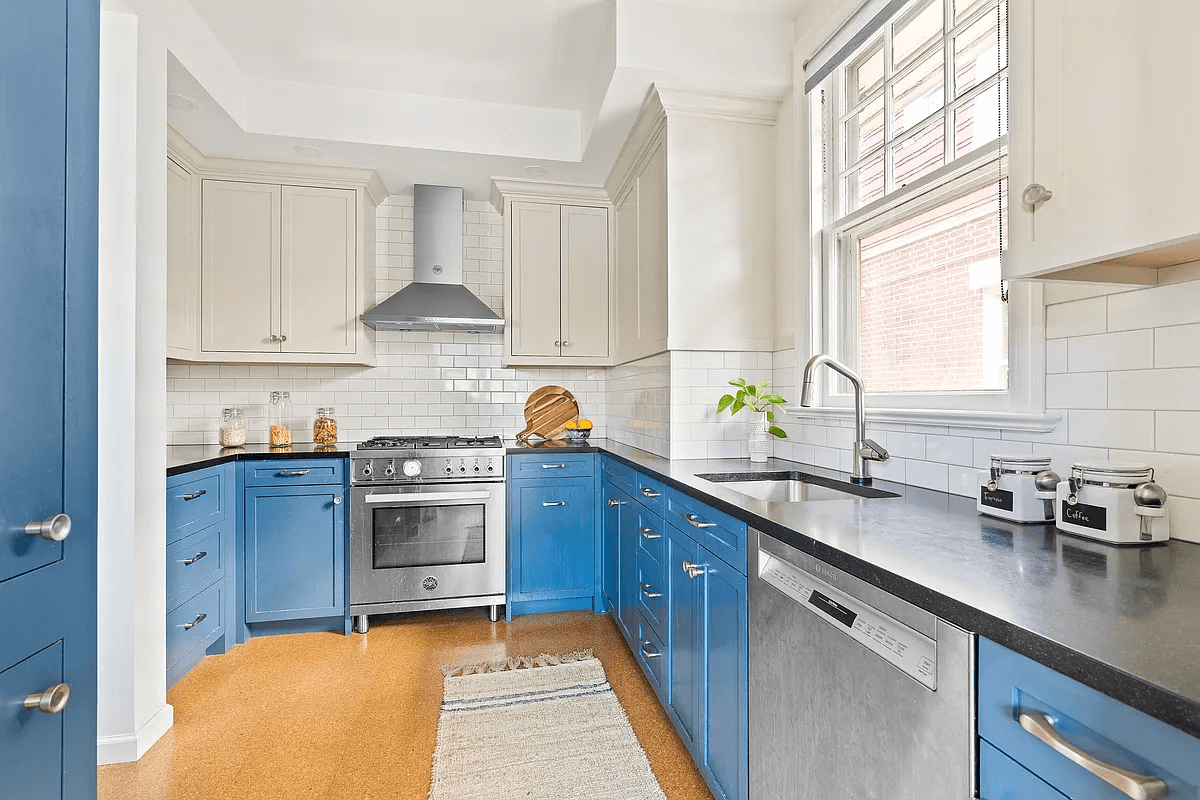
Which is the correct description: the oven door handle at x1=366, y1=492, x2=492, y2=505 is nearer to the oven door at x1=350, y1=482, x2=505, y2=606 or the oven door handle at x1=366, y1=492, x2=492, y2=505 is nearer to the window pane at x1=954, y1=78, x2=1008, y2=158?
the oven door at x1=350, y1=482, x2=505, y2=606

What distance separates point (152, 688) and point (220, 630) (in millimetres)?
757

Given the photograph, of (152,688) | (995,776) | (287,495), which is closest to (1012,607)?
(995,776)

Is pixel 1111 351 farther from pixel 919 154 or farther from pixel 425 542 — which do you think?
pixel 425 542

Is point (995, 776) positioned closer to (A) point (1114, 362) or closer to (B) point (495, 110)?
(A) point (1114, 362)

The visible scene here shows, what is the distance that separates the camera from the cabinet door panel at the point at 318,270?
348 cm

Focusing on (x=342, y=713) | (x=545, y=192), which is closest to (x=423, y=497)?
(x=342, y=713)

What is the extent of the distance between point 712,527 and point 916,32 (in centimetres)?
181

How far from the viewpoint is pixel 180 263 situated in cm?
327

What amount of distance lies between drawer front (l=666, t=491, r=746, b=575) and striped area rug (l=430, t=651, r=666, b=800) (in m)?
0.79

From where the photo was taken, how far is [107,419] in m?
1.98

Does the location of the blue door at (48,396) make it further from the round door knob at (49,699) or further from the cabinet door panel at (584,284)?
the cabinet door panel at (584,284)

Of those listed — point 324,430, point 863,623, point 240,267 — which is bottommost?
point 863,623

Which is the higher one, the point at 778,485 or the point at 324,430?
the point at 324,430

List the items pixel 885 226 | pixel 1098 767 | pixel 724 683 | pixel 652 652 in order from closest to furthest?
pixel 1098 767 < pixel 724 683 < pixel 885 226 < pixel 652 652
